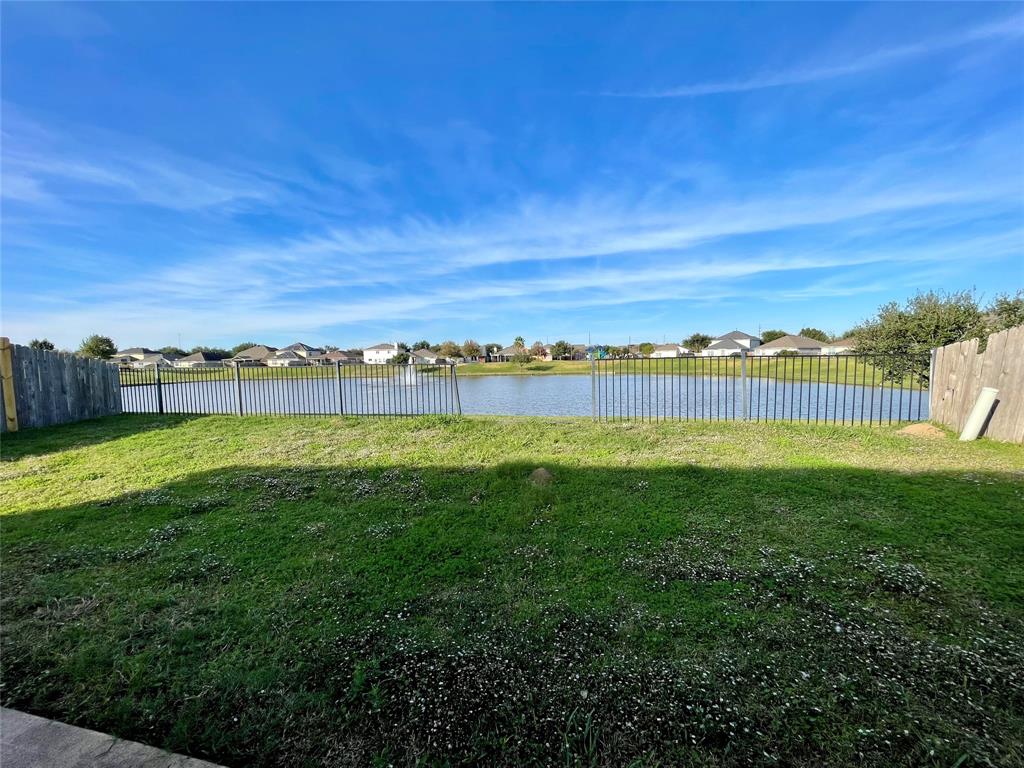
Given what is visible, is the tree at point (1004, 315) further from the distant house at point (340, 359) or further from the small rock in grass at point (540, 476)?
the distant house at point (340, 359)

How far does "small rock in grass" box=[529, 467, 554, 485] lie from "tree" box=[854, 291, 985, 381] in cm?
784

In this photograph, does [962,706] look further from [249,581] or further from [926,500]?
[249,581]

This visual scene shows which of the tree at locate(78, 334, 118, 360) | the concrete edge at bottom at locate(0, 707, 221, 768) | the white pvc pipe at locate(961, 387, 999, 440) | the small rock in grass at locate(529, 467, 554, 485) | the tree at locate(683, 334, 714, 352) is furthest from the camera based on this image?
the tree at locate(683, 334, 714, 352)

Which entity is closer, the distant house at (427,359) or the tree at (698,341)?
the distant house at (427,359)

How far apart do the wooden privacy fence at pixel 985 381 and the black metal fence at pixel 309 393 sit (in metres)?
8.78

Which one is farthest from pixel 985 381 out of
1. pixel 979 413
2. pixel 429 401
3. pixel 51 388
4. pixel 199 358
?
pixel 199 358

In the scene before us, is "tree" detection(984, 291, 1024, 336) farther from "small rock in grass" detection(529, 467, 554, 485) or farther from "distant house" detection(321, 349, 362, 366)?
"distant house" detection(321, 349, 362, 366)

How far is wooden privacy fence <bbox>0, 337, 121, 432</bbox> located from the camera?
8.12m

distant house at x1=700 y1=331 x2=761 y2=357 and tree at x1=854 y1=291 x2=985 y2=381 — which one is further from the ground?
distant house at x1=700 y1=331 x2=761 y2=357

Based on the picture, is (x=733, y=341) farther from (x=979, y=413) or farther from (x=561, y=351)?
(x=979, y=413)

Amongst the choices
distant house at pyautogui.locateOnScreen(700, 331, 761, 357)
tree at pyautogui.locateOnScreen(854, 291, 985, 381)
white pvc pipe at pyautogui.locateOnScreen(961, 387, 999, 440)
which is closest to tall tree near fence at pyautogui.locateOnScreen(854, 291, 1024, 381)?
tree at pyautogui.locateOnScreen(854, 291, 985, 381)

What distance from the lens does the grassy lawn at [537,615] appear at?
5.30 ft

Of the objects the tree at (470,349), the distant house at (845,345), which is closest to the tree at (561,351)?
the tree at (470,349)

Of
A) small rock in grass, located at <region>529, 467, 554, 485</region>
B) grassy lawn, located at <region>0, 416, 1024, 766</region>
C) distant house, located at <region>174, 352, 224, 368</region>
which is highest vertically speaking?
distant house, located at <region>174, 352, 224, 368</region>
